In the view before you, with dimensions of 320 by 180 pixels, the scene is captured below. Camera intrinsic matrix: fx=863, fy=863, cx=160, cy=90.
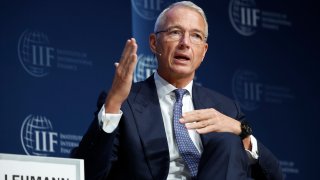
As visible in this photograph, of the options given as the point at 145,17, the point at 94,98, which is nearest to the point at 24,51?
the point at 94,98

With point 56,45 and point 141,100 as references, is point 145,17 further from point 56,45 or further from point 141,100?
point 141,100

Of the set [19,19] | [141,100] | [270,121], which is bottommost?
[270,121]

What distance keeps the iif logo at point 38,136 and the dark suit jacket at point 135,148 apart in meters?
0.91

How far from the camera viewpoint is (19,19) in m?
4.59

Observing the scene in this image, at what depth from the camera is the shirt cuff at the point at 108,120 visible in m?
3.32

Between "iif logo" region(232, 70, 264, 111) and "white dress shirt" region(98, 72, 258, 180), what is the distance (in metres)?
1.37

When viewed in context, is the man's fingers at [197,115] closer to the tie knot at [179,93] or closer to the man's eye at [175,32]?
the tie knot at [179,93]

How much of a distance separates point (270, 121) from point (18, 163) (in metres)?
2.75

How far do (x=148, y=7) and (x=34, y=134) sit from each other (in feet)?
3.44

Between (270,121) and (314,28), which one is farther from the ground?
(314,28)

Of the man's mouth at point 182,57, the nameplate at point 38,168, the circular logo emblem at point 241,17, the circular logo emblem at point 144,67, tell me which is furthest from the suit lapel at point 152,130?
the circular logo emblem at point 241,17

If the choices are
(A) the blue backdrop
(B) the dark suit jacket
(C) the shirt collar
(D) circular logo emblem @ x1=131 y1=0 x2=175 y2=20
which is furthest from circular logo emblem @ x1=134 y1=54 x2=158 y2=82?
(B) the dark suit jacket

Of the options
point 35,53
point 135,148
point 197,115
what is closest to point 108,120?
point 135,148

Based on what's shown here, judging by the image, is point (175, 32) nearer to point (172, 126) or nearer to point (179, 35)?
point (179, 35)
